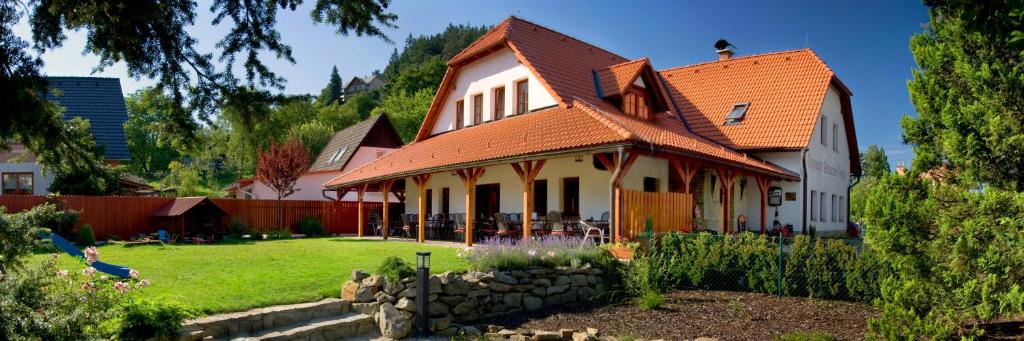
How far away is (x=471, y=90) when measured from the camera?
2138cm

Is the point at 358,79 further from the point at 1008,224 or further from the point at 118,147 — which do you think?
the point at 1008,224

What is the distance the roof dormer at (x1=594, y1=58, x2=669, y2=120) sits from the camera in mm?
18406

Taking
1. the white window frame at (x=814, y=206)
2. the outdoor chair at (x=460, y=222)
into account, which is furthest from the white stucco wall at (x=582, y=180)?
the white window frame at (x=814, y=206)

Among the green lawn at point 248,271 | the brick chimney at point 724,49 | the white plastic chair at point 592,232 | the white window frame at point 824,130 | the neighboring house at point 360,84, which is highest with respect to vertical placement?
the neighboring house at point 360,84

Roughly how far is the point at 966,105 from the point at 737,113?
15402mm

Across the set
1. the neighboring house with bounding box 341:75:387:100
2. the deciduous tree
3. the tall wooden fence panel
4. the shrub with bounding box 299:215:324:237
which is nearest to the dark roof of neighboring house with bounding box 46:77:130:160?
the deciduous tree

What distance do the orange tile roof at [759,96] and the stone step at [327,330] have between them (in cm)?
1395

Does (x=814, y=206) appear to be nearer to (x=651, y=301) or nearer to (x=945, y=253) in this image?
(x=651, y=301)

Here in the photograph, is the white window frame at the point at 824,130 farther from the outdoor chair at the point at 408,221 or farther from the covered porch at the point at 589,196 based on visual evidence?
the outdoor chair at the point at 408,221

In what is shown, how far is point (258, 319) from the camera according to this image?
8203 mm

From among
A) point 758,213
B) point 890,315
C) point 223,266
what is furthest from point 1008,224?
point 758,213

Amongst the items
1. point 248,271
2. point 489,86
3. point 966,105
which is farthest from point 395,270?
point 489,86

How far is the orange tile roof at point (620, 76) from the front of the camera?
18297 mm

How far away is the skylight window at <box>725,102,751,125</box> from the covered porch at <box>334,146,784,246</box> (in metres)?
2.05
